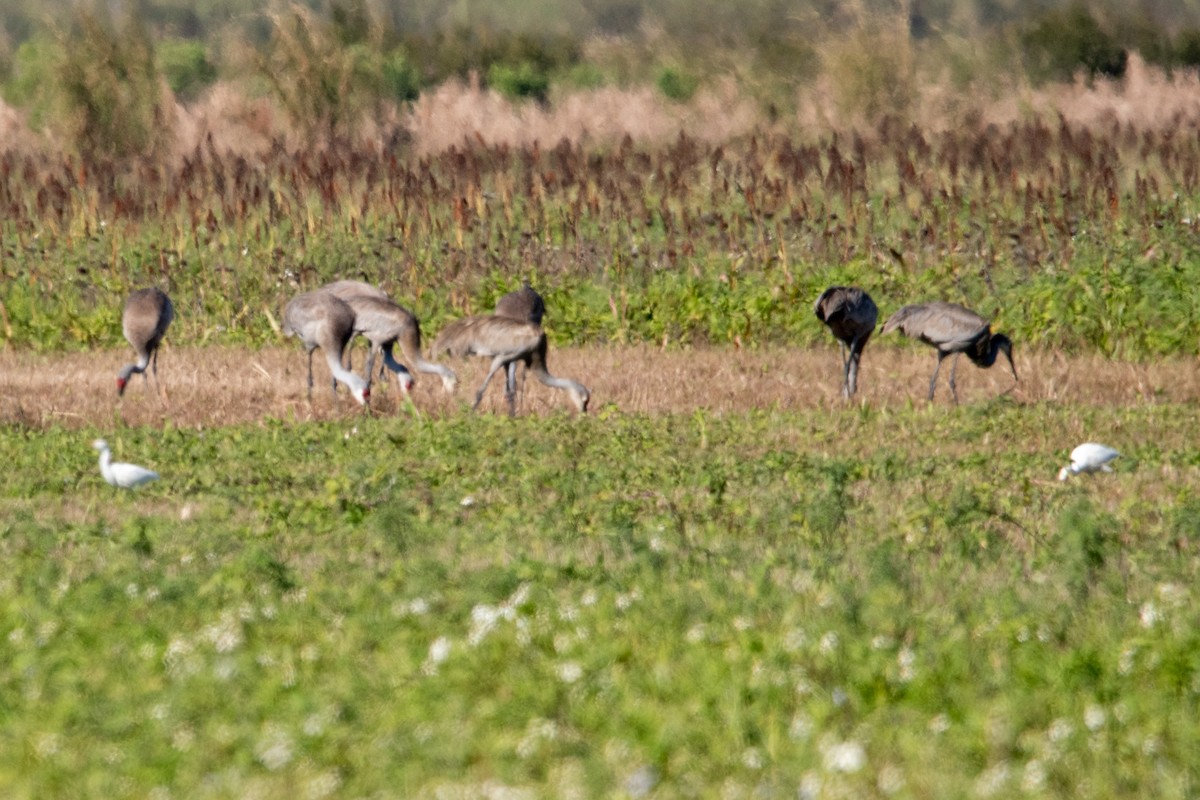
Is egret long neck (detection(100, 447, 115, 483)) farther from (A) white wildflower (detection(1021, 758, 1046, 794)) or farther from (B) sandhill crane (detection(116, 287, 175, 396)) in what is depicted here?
(A) white wildflower (detection(1021, 758, 1046, 794))

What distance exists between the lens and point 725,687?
5.96m

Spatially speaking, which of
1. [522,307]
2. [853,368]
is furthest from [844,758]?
[522,307]

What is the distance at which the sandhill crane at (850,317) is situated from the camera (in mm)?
16422

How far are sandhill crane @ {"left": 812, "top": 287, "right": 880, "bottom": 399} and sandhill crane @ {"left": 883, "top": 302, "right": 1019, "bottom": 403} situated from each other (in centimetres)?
28

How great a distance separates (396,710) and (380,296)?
40.9ft

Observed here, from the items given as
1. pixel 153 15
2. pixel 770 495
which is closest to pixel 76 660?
pixel 770 495

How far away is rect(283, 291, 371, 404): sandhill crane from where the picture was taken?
54.0 feet

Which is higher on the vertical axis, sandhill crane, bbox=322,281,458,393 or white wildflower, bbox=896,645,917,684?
white wildflower, bbox=896,645,917,684

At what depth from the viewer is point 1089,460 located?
37.0 feet

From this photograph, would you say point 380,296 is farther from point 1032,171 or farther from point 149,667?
point 149,667

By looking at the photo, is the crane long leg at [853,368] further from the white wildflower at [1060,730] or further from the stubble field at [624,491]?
the white wildflower at [1060,730]

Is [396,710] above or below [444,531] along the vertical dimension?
above

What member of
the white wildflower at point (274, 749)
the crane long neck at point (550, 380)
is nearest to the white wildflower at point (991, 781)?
the white wildflower at point (274, 749)

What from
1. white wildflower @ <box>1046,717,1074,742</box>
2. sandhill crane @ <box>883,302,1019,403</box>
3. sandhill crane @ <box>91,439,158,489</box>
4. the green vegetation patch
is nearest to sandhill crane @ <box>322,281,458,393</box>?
sandhill crane @ <box>883,302,1019,403</box>
